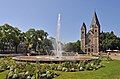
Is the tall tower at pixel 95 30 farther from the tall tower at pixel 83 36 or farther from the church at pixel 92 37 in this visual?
the tall tower at pixel 83 36

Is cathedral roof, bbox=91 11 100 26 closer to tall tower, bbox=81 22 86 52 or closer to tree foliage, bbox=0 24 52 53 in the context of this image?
tall tower, bbox=81 22 86 52

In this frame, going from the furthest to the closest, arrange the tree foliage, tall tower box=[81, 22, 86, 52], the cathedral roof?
tall tower box=[81, 22, 86, 52] < the cathedral roof < the tree foliage

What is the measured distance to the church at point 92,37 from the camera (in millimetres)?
97875

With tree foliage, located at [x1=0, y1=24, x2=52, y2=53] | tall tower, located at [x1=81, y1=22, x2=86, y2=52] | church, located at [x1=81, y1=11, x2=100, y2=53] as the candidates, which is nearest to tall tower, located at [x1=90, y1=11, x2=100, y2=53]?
church, located at [x1=81, y1=11, x2=100, y2=53]

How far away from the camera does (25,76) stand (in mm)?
10594

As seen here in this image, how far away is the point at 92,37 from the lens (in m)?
101

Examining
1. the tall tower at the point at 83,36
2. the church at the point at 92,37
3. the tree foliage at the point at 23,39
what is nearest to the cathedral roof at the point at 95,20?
the church at the point at 92,37

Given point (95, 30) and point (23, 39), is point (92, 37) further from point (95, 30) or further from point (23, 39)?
point (23, 39)

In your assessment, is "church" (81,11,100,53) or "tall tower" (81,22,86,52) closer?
"church" (81,11,100,53)

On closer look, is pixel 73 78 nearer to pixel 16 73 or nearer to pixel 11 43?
pixel 16 73

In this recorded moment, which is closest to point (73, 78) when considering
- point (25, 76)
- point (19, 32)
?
point (25, 76)

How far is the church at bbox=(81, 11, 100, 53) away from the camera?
97875 mm

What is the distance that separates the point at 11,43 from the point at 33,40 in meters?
10.9

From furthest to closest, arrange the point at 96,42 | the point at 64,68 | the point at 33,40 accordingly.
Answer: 1. the point at 96,42
2. the point at 33,40
3. the point at 64,68
